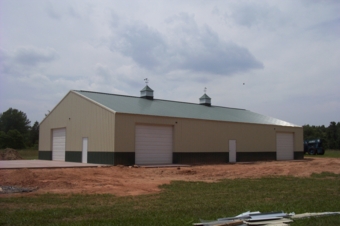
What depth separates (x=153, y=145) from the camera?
26031 millimetres

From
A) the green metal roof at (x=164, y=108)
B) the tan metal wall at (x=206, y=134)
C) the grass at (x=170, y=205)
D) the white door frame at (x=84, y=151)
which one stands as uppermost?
the green metal roof at (x=164, y=108)

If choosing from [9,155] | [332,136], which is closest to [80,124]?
[9,155]

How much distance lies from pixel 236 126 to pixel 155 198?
22100 millimetres

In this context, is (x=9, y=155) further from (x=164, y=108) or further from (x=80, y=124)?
(x=164, y=108)

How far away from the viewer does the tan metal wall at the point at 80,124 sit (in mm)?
24375

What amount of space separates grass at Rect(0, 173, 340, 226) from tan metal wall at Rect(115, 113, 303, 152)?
35.5 feet

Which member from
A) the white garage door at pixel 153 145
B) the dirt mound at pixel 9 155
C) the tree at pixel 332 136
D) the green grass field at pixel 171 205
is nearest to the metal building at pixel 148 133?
the white garage door at pixel 153 145

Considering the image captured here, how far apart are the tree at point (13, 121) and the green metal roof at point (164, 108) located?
5600 centimetres

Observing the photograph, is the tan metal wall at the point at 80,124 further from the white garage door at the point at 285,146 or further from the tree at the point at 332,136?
the tree at the point at 332,136

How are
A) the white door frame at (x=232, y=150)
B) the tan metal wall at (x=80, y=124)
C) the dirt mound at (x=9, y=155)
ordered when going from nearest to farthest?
the tan metal wall at (x=80, y=124) → the white door frame at (x=232, y=150) → the dirt mound at (x=9, y=155)

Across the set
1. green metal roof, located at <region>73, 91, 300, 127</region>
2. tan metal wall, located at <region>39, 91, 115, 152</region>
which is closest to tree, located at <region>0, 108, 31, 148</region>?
tan metal wall, located at <region>39, 91, 115, 152</region>

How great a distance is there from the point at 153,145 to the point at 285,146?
677 inches

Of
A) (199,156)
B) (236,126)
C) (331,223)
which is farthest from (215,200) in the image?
(236,126)

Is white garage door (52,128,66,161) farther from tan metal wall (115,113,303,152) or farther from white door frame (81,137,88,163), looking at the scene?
tan metal wall (115,113,303,152)
